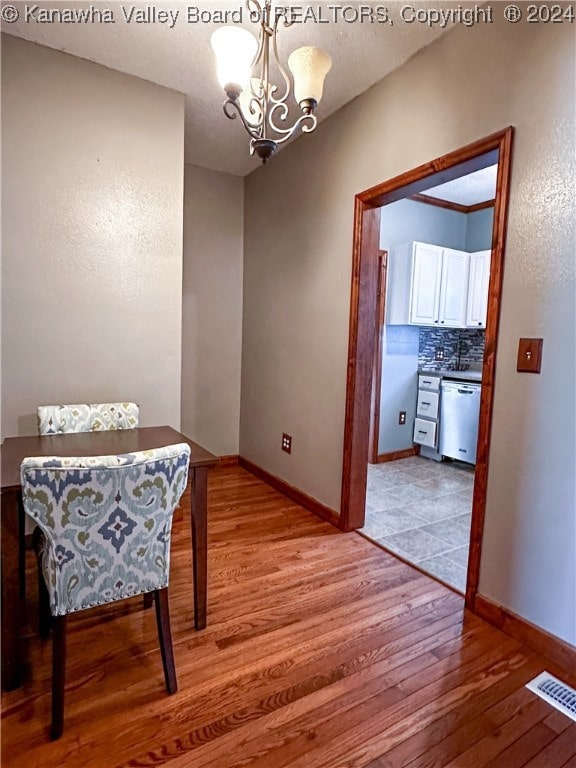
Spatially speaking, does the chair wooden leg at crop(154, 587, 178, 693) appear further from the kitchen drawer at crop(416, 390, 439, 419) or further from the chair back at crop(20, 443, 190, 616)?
the kitchen drawer at crop(416, 390, 439, 419)

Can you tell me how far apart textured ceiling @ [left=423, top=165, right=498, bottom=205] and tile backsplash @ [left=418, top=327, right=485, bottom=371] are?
1357mm

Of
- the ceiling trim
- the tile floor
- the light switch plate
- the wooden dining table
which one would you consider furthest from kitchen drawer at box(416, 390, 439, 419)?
the wooden dining table

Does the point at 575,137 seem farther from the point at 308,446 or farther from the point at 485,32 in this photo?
the point at 308,446

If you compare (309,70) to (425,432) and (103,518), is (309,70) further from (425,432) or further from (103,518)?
(425,432)

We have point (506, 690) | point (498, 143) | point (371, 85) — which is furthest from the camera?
point (371, 85)

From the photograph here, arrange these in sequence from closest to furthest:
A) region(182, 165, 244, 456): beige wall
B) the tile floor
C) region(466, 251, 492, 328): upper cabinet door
Result: the tile floor
region(182, 165, 244, 456): beige wall
region(466, 251, 492, 328): upper cabinet door

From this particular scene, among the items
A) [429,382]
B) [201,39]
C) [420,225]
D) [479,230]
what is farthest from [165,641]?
[479,230]

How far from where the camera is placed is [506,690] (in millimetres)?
1468

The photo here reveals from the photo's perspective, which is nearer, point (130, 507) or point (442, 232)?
point (130, 507)

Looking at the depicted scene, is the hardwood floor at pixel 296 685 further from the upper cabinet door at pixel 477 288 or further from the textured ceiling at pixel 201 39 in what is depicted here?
the upper cabinet door at pixel 477 288

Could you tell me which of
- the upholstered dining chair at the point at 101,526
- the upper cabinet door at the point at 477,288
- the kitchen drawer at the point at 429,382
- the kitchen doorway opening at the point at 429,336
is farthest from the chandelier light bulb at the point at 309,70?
the upper cabinet door at the point at 477,288

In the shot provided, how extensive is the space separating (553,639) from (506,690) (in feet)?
0.96

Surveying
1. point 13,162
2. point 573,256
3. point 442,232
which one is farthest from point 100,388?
point 442,232

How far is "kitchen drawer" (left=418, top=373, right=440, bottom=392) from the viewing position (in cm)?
425
